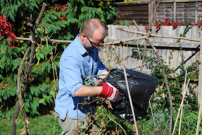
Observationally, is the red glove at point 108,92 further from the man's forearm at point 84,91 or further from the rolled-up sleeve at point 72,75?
the rolled-up sleeve at point 72,75

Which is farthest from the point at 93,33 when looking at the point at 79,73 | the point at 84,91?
the point at 84,91

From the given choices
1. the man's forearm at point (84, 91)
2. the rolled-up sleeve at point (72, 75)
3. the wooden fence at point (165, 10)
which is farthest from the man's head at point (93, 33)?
the wooden fence at point (165, 10)

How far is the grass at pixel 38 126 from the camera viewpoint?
4323 mm

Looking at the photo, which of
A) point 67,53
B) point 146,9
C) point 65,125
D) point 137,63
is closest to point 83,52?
point 67,53

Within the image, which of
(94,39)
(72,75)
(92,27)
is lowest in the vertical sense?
(72,75)

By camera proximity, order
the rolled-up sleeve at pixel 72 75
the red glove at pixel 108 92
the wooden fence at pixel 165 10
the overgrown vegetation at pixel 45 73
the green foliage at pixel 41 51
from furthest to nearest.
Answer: the wooden fence at pixel 165 10, the green foliage at pixel 41 51, the overgrown vegetation at pixel 45 73, the red glove at pixel 108 92, the rolled-up sleeve at pixel 72 75

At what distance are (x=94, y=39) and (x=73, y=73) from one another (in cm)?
47

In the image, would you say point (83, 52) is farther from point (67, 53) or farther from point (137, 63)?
point (137, 63)

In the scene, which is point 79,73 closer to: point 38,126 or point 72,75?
point 72,75

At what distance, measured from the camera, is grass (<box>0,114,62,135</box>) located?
4323mm

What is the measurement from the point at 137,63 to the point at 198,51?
1.57m

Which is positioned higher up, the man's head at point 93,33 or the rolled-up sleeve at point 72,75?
the man's head at point 93,33

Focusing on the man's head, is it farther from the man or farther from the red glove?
the red glove

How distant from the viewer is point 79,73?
2.26 m
